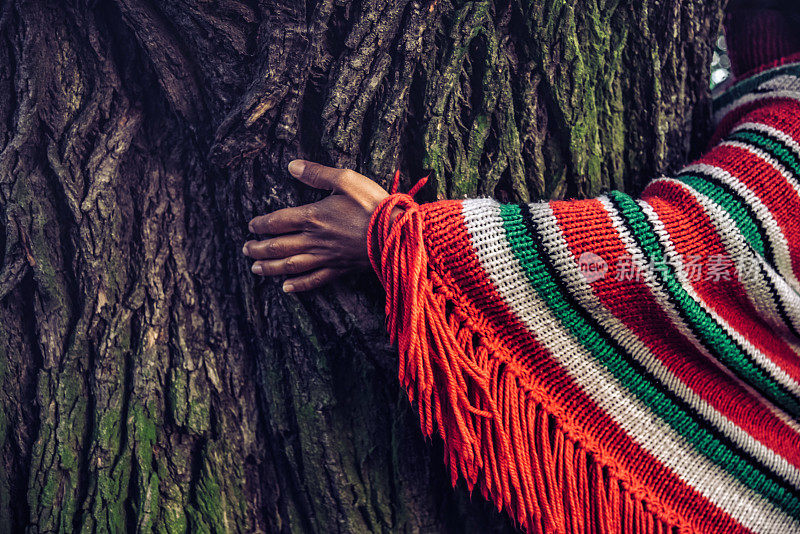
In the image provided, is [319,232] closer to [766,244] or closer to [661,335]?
[661,335]

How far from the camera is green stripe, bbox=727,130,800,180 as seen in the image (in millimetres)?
1118

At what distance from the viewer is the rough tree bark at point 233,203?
112 cm

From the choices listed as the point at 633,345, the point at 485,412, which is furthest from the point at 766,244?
the point at 485,412

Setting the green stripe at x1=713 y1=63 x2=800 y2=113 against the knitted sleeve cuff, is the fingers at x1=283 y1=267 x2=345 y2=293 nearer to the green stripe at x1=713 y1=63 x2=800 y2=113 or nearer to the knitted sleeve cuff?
the green stripe at x1=713 y1=63 x2=800 y2=113

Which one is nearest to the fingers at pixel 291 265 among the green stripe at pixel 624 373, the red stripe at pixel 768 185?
the green stripe at pixel 624 373

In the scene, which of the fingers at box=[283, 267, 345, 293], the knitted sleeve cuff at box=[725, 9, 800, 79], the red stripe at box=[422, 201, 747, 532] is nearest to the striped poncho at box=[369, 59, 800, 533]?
the red stripe at box=[422, 201, 747, 532]

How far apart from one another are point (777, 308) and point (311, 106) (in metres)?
1.10

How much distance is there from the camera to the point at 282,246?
1126mm

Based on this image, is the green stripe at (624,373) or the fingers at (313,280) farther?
the fingers at (313,280)

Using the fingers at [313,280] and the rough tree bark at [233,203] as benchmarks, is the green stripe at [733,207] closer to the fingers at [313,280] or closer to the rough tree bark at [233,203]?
the rough tree bark at [233,203]

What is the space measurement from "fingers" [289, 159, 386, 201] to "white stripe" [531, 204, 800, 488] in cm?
33

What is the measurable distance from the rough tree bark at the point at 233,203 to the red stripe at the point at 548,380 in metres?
0.22

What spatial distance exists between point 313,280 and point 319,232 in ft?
0.35

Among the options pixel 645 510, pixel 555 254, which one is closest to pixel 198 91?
pixel 555 254
